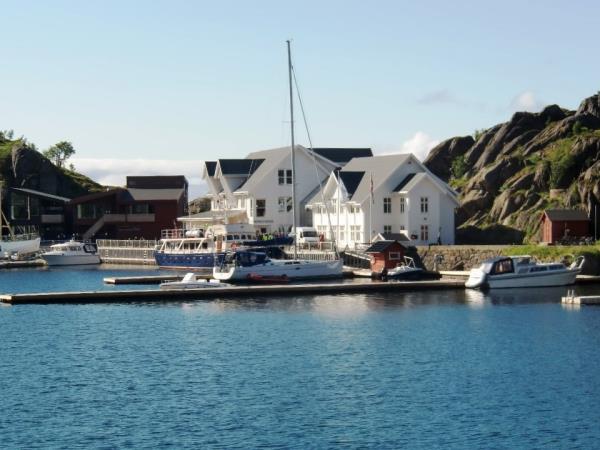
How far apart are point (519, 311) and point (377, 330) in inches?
438

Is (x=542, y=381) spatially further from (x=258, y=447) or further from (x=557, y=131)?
(x=557, y=131)

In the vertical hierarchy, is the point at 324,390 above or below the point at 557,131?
below

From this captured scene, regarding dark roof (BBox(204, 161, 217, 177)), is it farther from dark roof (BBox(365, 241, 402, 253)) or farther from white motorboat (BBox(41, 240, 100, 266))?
→ dark roof (BBox(365, 241, 402, 253))

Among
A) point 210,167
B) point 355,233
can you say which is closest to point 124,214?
point 210,167

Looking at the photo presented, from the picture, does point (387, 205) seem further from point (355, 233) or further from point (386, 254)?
point (386, 254)

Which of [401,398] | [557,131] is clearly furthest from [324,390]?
[557,131]

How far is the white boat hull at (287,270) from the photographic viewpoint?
3376 inches

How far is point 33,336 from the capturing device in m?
58.3

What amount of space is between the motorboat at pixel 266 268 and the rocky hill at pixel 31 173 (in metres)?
67.6

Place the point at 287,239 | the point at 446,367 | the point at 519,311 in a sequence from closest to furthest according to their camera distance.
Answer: the point at 446,367, the point at 519,311, the point at 287,239

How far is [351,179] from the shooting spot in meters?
112

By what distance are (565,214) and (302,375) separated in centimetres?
5010

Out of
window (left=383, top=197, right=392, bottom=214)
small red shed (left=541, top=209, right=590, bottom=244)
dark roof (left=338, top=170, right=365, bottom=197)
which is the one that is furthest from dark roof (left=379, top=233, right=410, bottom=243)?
small red shed (left=541, top=209, right=590, bottom=244)

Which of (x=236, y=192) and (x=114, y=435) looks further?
(x=236, y=192)
